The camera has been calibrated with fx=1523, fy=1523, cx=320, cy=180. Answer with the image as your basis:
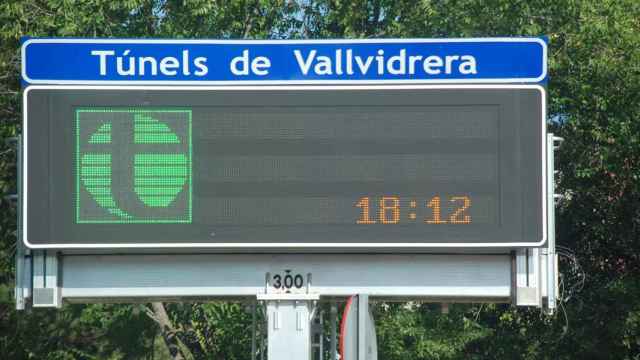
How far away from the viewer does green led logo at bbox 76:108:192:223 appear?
11.5 metres

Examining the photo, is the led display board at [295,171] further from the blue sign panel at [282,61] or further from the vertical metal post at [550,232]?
the blue sign panel at [282,61]

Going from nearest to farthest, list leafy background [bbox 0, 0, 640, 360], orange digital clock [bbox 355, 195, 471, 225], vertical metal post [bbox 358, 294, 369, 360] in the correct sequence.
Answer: vertical metal post [bbox 358, 294, 369, 360] → orange digital clock [bbox 355, 195, 471, 225] → leafy background [bbox 0, 0, 640, 360]

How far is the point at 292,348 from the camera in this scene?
11.8 metres

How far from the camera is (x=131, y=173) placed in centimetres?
1152

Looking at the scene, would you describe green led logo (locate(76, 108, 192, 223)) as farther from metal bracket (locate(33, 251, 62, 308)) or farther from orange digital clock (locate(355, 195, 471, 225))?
orange digital clock (locate(355, 195, 471, 225))

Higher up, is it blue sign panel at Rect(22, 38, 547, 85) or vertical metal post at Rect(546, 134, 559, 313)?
blue sign panel at Rect(22, 38, 547, 85)

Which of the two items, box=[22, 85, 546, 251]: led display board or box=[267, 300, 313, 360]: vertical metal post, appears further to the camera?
box=[267, 300, 313, 360]: vertical metal post

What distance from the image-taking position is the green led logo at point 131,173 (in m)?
11.5

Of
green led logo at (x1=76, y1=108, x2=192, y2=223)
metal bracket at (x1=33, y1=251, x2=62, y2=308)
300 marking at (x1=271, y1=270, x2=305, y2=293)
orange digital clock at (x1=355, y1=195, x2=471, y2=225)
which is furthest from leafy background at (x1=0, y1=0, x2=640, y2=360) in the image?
orange digital clock at (x1=355, y1=195, x2=471, y2=225)

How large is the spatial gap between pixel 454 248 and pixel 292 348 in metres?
1.48

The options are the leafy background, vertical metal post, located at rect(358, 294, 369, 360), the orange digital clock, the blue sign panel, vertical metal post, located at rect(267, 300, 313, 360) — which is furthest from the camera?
the leafy background

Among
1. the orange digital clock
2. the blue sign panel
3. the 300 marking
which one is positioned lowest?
the 300 marking

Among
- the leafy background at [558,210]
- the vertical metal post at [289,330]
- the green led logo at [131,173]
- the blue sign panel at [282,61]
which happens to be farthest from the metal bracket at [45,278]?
the leafy background at [558,210]

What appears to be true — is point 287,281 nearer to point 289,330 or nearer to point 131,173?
point 289,330
